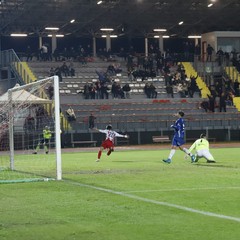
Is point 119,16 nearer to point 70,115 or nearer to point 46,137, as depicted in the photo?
point 70,115

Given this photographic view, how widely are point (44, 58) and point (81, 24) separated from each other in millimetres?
7232

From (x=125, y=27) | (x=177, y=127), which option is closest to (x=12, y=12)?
(x=125, y=27)

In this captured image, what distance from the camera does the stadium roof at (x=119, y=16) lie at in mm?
57328

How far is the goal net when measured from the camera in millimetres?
21266

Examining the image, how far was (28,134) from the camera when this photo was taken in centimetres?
3712

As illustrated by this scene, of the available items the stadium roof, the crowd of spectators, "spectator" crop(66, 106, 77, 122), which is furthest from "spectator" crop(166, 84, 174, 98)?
"spectator" crop(66, 106, 77, 122)

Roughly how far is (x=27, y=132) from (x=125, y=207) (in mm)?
24848

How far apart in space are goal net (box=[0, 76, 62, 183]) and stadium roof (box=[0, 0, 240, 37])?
16122mm

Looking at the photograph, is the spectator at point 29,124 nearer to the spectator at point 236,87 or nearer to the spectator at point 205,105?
the spectator at point 205,105

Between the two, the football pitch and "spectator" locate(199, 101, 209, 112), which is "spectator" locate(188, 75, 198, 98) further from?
the football pitch

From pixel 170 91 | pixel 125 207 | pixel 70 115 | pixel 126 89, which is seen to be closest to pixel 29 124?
pixel 70 115

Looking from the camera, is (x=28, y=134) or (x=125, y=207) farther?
(x=28, y=134)

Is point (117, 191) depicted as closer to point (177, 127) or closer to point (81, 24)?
point (177, 127)

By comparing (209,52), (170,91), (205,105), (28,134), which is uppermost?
(209,52)
